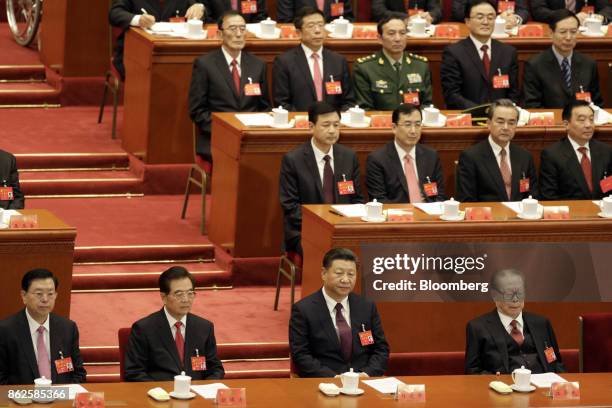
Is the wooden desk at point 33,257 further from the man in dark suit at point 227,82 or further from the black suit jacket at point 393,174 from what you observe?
the man in dark suit at point 227,82

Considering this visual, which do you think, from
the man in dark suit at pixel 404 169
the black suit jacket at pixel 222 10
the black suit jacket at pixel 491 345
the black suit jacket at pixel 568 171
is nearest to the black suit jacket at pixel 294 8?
the black suit jacket at pixel 222 10

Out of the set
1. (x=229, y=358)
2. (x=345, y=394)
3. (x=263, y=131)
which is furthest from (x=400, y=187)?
(x=345, y=394)

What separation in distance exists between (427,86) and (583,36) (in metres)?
1.34

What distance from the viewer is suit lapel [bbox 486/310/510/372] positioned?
688 centimetres

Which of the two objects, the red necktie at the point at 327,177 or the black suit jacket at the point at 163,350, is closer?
the black suit jacket at the point at 163,350

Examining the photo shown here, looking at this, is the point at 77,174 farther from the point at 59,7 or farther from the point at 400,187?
the point at 400,187

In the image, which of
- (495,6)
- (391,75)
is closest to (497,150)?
(391,75)

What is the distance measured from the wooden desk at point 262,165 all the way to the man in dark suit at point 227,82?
0.38 m

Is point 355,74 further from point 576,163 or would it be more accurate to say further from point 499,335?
point 499,335

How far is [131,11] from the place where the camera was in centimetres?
1008

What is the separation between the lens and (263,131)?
852 centimetres

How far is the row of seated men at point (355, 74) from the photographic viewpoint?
9172 millimetres

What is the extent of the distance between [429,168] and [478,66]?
1.37 metres

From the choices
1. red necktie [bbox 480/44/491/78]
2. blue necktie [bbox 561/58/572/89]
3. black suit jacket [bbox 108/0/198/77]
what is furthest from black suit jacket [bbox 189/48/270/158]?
blue necktie [bbox 561/58/572/89]
